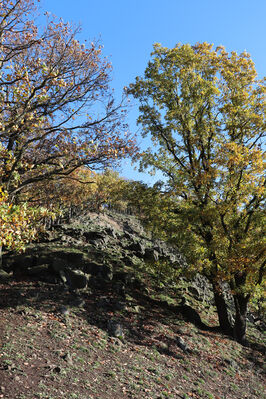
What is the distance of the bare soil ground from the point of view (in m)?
7.21

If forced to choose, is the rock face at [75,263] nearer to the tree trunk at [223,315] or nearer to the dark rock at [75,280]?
the dark rock at [75,280]

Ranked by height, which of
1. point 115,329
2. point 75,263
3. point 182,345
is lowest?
point 182,345

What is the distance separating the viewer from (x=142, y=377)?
347 inches

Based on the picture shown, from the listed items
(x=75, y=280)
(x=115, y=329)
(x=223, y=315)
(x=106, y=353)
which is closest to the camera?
(x=106, y=353)

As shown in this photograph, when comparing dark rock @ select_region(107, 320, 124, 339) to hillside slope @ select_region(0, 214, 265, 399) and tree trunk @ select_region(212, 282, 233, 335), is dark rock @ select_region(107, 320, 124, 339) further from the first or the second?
tree trunk @ select_region(212, 282, 233, 335)

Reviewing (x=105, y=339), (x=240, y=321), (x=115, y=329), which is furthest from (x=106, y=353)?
(x=240, y=321)

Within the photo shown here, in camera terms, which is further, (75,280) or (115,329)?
(75,280)

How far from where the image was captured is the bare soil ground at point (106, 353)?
7.21 meters

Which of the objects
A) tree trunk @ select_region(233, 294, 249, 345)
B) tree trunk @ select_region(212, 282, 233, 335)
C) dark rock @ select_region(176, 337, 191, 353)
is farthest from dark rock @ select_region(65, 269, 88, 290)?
tree trunk @ select_region(233, 294, 249, 345)

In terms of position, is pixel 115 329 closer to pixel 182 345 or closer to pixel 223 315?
pixel 182 345

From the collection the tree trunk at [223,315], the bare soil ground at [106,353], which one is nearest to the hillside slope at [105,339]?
the bare soil ground at [106,353]

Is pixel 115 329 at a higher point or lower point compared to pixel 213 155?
lower

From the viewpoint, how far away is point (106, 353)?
9.52 meters

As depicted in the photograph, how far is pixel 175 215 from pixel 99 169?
198 inches
